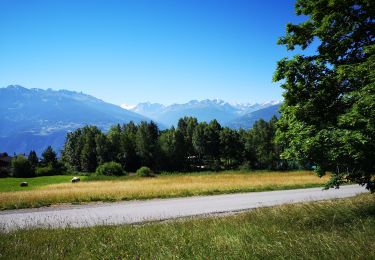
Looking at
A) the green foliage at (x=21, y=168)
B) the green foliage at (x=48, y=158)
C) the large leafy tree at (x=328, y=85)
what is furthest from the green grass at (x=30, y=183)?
the large leafy tree at (x=328, y=85)

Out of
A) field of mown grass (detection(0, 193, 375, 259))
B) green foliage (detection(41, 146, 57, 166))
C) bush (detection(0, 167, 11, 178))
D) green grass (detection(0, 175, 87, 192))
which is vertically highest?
green foliage (detection(41, 146, 57, 166))

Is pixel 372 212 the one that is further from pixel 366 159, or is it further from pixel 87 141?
pixel 87 141

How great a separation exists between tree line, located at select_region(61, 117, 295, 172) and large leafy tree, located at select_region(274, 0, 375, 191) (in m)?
87.2

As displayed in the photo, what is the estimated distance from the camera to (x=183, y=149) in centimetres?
10131

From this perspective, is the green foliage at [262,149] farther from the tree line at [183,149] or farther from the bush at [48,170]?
the bush at [48,170]

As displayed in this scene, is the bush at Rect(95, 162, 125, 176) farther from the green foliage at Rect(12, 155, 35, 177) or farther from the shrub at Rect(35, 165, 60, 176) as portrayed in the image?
the shrub at Rect(35, 165, 60, 176)

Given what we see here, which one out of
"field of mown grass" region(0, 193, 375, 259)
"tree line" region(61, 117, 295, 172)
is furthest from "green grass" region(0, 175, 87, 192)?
"field of mown grass" region(0, 193, 375, 259)

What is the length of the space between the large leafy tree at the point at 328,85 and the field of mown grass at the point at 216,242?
1.78 metres

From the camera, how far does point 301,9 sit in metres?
11.8

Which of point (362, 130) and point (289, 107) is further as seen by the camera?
point (289, 107)

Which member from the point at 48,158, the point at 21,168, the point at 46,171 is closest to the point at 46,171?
the point at 46,171

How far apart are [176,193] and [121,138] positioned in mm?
76689

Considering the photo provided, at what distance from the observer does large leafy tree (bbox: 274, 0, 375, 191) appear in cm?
913

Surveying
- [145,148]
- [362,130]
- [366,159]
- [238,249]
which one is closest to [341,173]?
[366,159]
